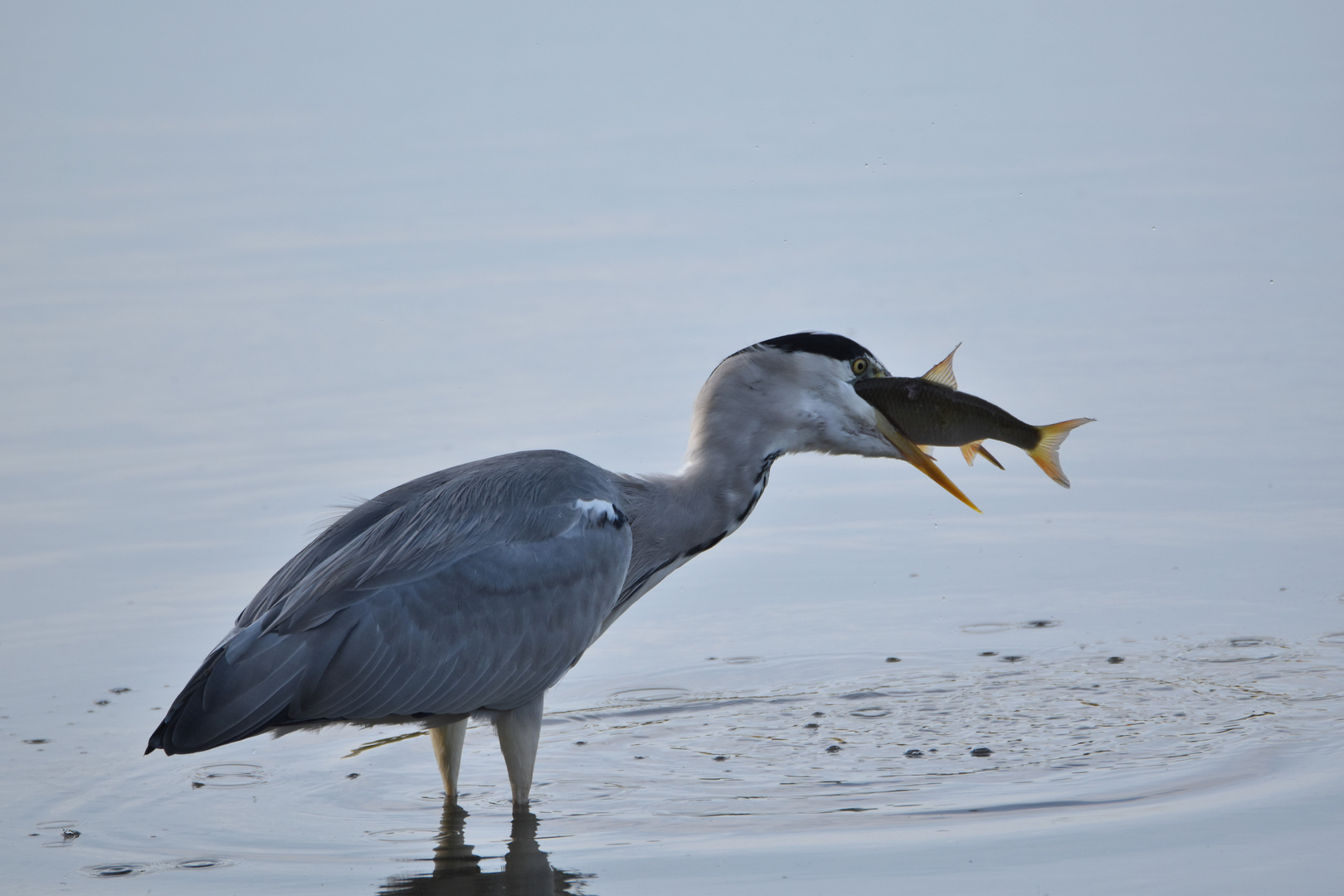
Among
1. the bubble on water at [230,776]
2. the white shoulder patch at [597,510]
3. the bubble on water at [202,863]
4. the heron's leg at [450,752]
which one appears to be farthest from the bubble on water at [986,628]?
the bubble on water at [202,863]

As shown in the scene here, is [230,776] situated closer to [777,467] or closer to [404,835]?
[404,835]

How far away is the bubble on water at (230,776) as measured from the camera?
6.20 m

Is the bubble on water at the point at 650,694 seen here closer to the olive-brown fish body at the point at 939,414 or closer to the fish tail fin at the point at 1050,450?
the olive-brown fish body at the point at 939,414

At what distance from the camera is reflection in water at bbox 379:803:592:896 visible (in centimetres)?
535

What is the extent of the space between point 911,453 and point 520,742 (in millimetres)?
1696

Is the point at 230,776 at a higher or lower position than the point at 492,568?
lower

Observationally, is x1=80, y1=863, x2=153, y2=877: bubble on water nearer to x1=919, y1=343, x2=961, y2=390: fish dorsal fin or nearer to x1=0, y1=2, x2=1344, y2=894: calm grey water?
x1=0, y1=2, x2=1344, y2=894: calm grey water

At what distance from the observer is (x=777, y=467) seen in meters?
Result: 9.31

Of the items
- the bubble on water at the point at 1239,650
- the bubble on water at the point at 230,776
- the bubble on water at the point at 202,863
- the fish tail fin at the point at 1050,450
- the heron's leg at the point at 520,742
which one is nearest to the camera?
the bubble on water at the point at 202,863

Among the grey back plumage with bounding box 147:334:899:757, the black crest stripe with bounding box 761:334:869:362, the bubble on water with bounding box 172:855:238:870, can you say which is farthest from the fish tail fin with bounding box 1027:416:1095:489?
the bubble on water with bounding box 172:855:238:870

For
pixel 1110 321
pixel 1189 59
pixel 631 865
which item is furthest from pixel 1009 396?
pixel 1189 59

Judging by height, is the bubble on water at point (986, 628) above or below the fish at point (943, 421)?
below

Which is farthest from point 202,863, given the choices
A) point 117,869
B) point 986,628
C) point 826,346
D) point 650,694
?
point 986,628

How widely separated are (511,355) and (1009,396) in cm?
290
